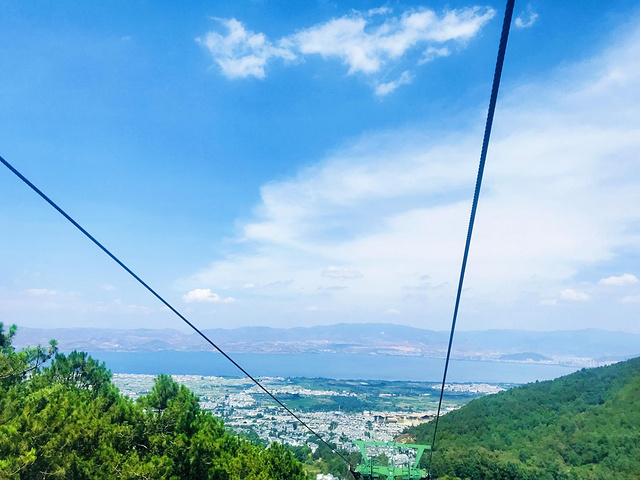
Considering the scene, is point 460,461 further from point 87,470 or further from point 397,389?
point 397,389

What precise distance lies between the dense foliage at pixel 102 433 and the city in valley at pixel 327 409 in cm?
1648

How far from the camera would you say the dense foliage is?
833cm

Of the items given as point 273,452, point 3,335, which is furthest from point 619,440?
point 3,335

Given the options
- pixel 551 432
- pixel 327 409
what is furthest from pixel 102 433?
pixel 327 409

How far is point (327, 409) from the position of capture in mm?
63812

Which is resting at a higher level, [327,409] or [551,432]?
[551,432]

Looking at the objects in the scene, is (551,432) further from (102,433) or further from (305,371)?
(305,371)

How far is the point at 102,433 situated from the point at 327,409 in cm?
5909

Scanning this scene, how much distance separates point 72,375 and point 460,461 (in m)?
23.7

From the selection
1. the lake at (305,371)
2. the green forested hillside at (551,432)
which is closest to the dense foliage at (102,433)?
the green forested hillside at (551,432)

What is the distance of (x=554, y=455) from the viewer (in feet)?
93.1

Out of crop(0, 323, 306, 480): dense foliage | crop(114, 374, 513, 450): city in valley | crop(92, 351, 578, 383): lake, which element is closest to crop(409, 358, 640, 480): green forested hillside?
crop(114, 374, 513, 450): city in valley

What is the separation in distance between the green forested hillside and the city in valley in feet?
33.0

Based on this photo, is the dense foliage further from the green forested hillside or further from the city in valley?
the green forested hillside
